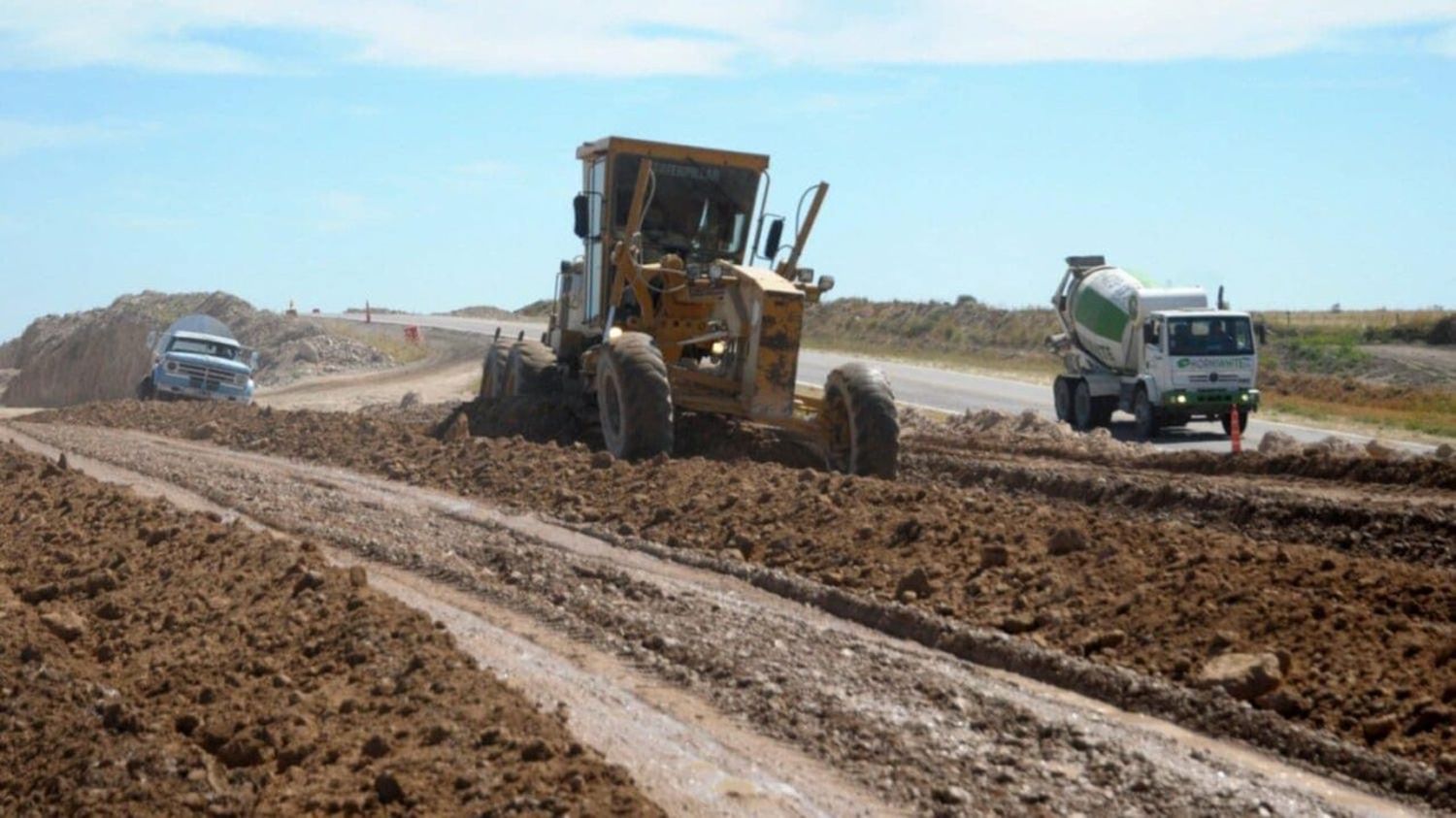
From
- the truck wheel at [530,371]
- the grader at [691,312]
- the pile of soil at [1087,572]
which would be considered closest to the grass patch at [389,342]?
the truck wheel at [530,371]

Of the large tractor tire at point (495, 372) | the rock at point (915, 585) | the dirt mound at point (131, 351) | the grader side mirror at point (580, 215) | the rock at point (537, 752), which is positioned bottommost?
the dirt mound at point (131, 351)

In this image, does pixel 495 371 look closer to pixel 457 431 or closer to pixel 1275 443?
pixel 457 431

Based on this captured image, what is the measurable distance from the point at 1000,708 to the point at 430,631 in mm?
2912

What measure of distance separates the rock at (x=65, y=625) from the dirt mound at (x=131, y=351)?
41041mm

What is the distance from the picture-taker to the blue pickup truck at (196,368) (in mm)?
35125

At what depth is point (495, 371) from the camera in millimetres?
24719

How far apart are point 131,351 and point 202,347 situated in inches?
898

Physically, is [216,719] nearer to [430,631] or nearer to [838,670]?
[430,631]

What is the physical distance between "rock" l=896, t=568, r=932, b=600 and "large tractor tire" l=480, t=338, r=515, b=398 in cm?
1315

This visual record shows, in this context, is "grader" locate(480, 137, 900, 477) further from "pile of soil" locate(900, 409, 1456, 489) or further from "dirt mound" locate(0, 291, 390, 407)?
"dirt mound" locate(0, 291, 390, 407)

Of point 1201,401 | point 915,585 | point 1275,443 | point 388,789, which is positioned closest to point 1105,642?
point 915,585

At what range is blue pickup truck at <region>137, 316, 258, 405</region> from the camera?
35.1 meters

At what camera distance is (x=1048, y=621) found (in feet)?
34.9

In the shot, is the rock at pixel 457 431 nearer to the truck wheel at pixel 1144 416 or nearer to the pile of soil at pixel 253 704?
the pile of soil at pixel 253 704
